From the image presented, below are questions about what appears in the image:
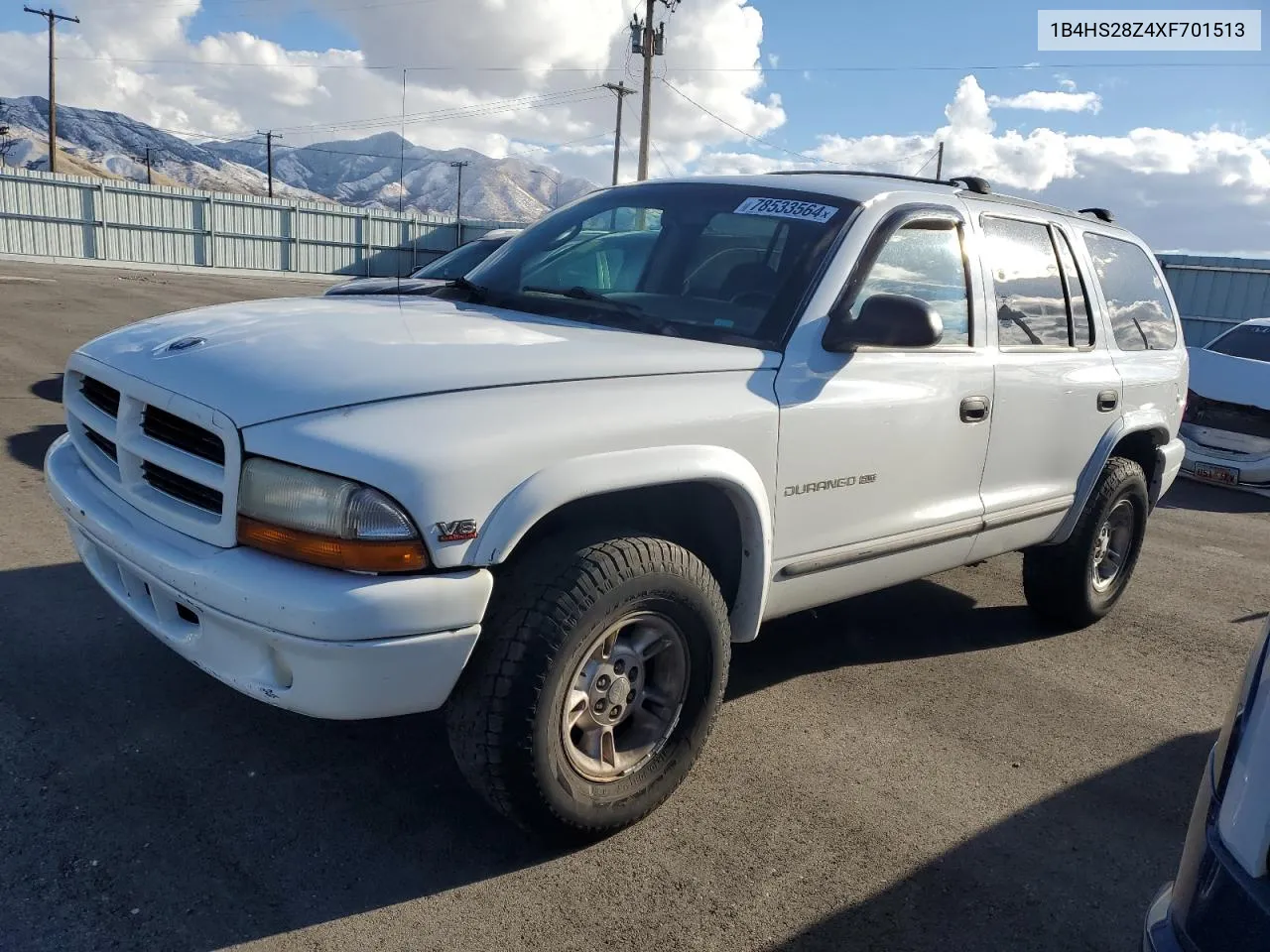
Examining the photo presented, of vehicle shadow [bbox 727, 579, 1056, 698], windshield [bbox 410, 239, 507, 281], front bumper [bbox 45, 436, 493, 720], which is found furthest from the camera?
windshield [bbox 410, 239, 507, 281]

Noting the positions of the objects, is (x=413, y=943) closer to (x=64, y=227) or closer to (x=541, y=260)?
(x=541, y=260)

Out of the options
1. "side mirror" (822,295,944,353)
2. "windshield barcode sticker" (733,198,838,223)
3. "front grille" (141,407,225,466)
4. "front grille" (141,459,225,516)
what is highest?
"windshield barcode sticker" (733,198,838,223)

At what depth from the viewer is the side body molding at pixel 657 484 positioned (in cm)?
240

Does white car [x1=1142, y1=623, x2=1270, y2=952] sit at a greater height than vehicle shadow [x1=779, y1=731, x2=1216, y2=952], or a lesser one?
greater

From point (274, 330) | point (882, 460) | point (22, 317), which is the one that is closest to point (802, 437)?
point (882, 460)

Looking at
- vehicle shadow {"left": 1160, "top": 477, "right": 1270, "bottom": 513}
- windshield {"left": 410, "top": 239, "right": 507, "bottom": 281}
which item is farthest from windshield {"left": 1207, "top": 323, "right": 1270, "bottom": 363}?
windshield {"left": 410, "top": 239, "right": 507, "bottom": 281}

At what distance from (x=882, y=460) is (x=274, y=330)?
1.96 meters

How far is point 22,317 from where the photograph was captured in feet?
43.9

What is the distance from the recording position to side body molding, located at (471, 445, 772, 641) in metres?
2.40

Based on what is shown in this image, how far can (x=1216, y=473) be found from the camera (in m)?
8.86

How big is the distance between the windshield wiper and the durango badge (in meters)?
1.18

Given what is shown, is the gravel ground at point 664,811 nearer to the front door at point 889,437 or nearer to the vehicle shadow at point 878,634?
the vehicle shadow at point 878,634

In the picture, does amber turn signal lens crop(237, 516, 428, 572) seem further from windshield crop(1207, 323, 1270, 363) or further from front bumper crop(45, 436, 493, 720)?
windshield crop(1207, 323, 1270, 363)

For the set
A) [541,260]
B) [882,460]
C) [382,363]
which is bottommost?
[882,460]
